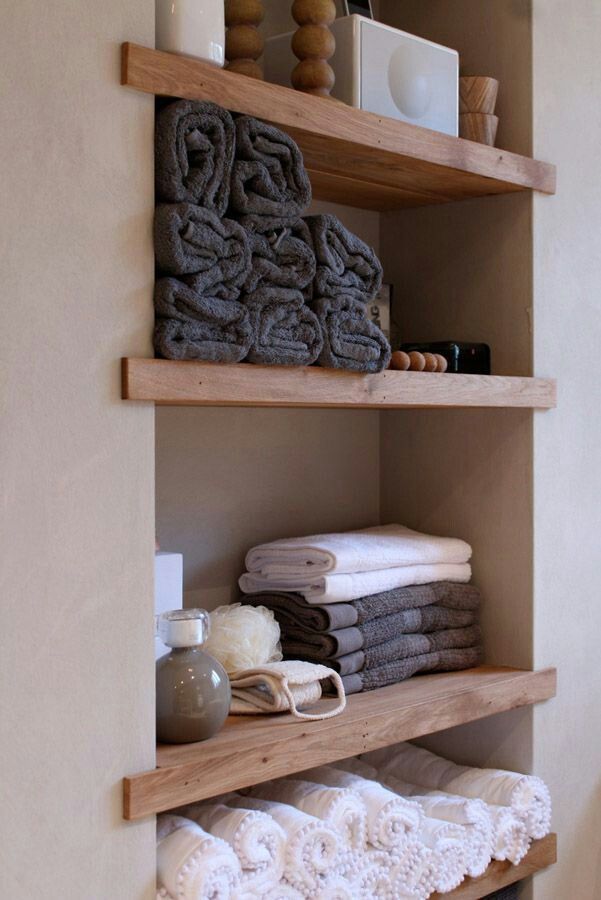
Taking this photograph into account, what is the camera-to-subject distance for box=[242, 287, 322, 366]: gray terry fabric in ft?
4.77

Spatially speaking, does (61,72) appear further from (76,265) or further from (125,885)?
(125,885)

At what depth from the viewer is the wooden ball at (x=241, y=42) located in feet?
Result: 5.22

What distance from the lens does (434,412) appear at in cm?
212

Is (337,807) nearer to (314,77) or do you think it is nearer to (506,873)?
(506,873)

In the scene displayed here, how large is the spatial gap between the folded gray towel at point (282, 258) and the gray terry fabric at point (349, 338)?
0.14ft

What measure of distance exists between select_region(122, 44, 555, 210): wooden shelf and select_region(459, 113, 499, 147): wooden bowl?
0.19 ft

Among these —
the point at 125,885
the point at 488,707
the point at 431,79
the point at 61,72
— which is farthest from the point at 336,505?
the point at 61,72

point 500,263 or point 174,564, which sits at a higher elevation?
point 500,263

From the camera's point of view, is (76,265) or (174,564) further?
(174,564)

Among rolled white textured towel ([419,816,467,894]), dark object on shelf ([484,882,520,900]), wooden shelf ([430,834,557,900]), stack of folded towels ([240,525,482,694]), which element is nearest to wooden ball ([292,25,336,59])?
A: stack of folded towels ([240,525,482,694])

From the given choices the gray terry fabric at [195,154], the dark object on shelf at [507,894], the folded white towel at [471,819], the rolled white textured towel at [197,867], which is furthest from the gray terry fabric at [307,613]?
the gray terry fabric at [195,154]

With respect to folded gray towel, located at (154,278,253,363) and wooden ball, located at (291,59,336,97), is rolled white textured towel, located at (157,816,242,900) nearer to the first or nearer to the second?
folded gray towel, located at (154,278,253,363)

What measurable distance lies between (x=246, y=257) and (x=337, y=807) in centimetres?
78

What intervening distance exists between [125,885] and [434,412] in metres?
1.11
